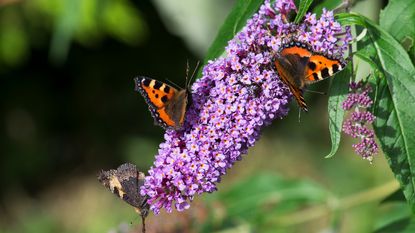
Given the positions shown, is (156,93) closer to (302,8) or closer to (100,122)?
(302,8)

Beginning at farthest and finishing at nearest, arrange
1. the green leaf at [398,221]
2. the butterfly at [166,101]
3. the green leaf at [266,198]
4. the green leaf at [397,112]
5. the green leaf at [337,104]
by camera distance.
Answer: the green leaf at [266,198], the green leaf at [398,221], the butterfly at [166,101], the green leaf at [397,112], the green leaf at [337,104]

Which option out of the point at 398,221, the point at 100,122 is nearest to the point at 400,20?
the point at 398,221

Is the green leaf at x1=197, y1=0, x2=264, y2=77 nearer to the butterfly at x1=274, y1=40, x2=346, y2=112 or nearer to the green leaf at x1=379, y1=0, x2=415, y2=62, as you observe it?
the butterfly at x1=274, y1=40, x2=346, y2=112

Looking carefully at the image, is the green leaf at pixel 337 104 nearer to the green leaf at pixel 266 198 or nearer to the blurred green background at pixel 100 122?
the green leaf at pixel 266 198

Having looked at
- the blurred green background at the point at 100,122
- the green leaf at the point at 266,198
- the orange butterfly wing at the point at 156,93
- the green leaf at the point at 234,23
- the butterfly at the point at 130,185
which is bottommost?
the blurred green background at the point at 100,122

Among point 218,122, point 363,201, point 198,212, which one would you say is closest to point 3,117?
point 198,212

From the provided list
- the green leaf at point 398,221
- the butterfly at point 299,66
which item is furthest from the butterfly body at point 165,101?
the green leaf at point 398,221
